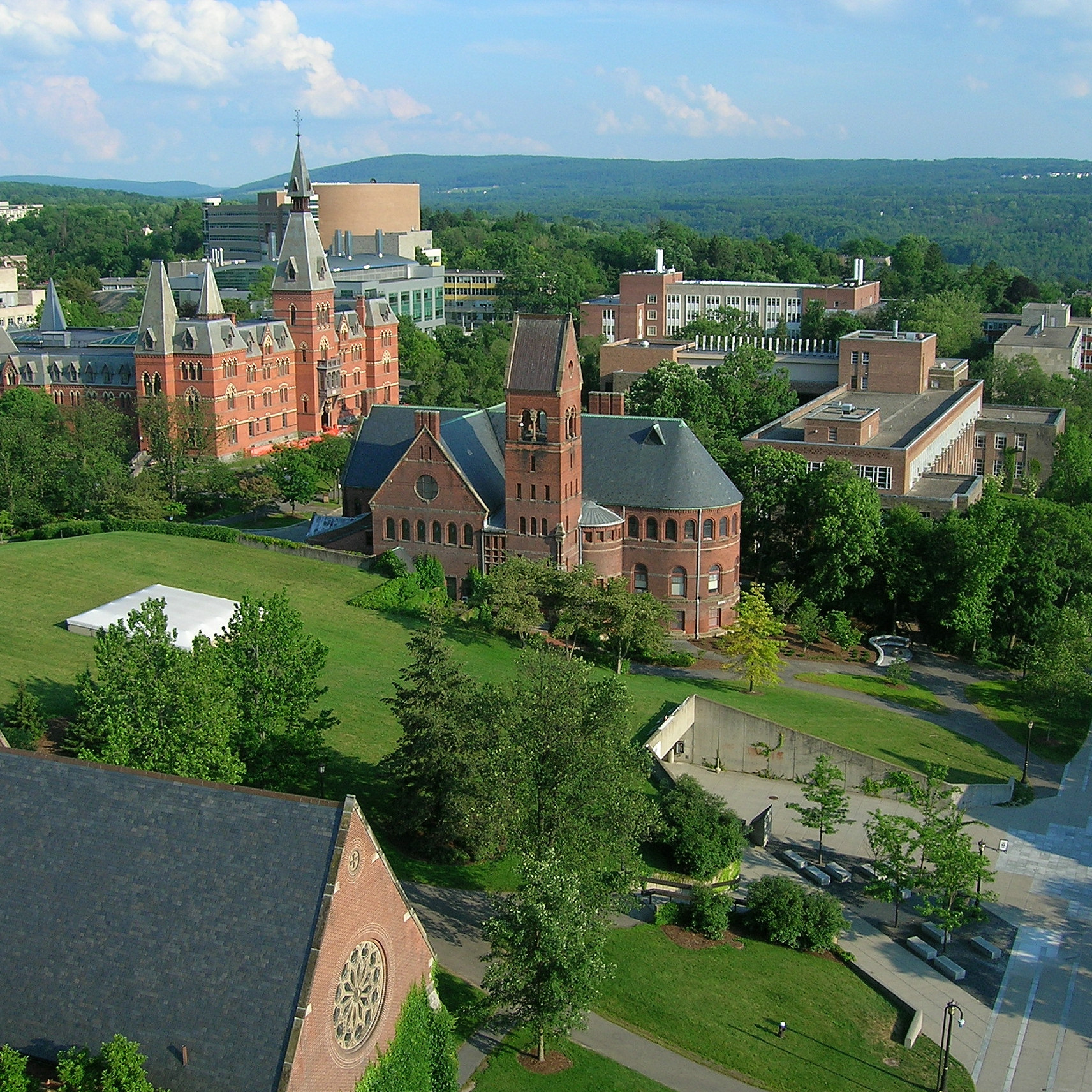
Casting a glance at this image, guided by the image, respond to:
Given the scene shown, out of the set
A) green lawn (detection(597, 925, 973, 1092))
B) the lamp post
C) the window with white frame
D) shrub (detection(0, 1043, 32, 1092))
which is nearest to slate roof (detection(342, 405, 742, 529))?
the window with white frame

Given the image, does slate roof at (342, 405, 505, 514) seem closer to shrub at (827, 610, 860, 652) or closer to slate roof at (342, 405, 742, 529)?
slate roof at (342, 405, 742, 529)

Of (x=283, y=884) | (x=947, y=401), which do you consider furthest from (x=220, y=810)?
(x=947, y=401)

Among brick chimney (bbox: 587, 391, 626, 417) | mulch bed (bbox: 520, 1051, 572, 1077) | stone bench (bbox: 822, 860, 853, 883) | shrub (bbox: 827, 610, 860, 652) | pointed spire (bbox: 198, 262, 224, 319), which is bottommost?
stone bench (bbox: 822, 860, 853, 883)

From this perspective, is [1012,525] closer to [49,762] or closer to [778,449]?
[778,449]

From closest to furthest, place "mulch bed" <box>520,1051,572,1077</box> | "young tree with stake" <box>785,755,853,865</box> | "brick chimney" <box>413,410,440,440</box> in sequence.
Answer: "mulch bed" <box>520,1051,572,1077</box> < "young tree with stake" <box>785,755,853,865</box> < "brick chimney" <box>413,410,440,440</box>

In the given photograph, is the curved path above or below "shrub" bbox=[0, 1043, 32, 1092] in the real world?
below

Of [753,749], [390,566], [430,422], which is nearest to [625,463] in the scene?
[430,422]

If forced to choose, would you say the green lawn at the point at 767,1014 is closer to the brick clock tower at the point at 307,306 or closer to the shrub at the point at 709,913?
the shrub at the point at 709,913

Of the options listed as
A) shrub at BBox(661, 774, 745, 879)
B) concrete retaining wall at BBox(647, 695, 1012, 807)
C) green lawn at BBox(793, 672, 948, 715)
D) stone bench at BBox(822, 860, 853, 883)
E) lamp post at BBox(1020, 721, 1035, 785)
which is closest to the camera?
shrub at BBox(661, 774, 745, 879)
